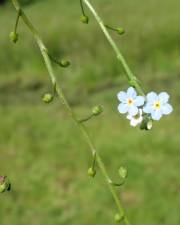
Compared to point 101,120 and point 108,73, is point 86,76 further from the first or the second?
point 101,120

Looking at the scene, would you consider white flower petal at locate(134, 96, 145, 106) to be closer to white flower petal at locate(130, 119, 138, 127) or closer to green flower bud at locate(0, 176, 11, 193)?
white flower petal at locate(130, 119, 138, 127)

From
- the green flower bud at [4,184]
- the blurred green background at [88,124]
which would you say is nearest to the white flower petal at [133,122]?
the green flower bud at [4,184]

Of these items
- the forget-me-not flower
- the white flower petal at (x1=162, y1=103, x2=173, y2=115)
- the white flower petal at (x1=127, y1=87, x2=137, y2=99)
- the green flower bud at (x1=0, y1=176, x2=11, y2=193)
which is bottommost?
the green flower bud at (x1=0, y1=176, x2=11, y2=193)

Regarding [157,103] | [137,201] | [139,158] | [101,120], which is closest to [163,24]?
[101,120]

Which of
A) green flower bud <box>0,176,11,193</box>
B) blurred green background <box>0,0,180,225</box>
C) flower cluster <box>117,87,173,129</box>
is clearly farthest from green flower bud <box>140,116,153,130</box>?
blurred green background <box>0,0,180,225</box>

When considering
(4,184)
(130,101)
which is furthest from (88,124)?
(130,101)

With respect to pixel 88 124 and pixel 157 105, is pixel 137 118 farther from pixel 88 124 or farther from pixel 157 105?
pixel 88 124
